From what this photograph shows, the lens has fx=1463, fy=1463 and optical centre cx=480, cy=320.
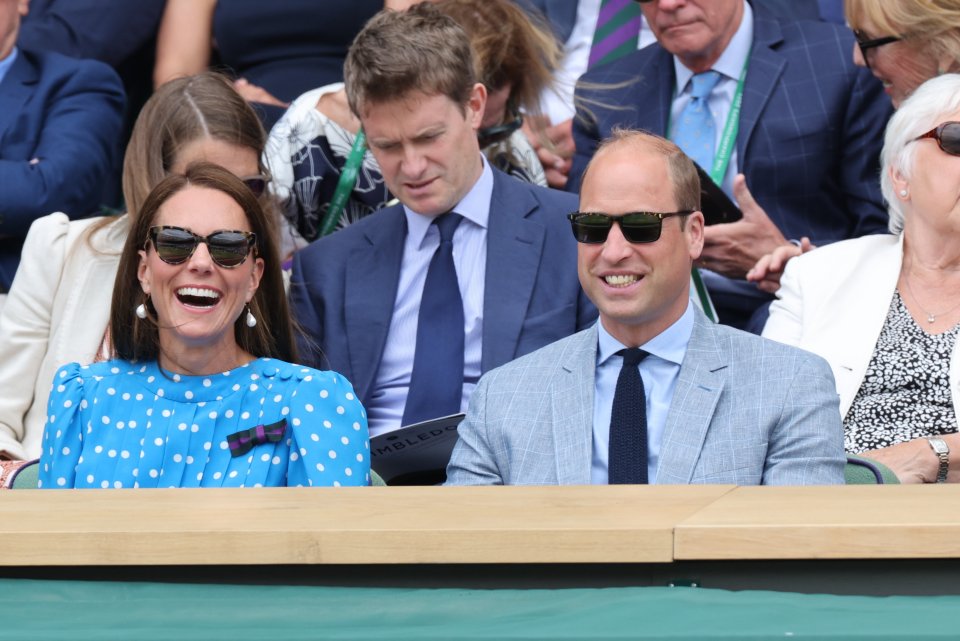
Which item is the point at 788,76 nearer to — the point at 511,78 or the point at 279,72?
the point at 511,78

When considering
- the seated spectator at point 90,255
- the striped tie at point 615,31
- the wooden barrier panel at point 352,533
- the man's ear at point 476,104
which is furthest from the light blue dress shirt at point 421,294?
the wooden barrier panel at point 352,533

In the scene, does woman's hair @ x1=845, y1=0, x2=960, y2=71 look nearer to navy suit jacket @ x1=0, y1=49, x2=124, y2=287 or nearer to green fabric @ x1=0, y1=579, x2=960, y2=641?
navy suit jacket @ x1=0, y1=49, x2=124, y2=287

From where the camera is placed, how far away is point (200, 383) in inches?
121

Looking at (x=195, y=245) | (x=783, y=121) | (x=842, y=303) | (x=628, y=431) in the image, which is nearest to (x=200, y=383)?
(x=195, y=245)

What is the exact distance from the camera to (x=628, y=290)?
117 inches

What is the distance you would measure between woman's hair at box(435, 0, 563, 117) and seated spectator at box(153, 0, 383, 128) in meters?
0.66

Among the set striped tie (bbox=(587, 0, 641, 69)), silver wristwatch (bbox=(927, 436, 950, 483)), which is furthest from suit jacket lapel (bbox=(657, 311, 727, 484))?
striped tie (bbox=(587, 0, 641, 69))

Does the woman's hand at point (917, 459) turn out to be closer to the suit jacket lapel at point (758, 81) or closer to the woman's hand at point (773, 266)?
the woman's hand at point (773, 266)

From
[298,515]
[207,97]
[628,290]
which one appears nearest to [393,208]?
[207,97]

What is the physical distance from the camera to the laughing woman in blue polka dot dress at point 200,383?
296cm

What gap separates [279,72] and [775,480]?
2882 mm

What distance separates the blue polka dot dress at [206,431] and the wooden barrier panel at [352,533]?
0.80m

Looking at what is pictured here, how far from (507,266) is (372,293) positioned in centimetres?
36

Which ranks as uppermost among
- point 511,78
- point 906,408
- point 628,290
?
point 511,78
